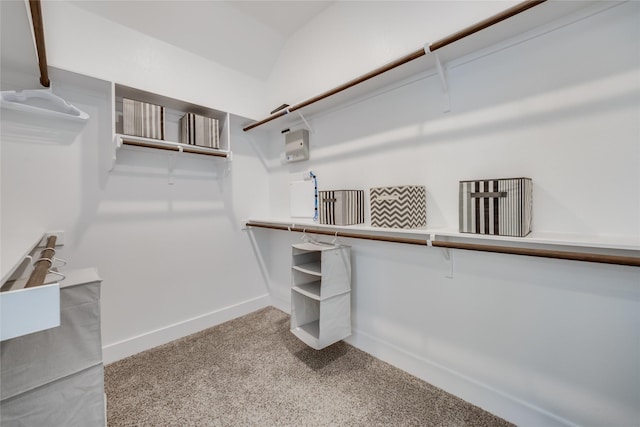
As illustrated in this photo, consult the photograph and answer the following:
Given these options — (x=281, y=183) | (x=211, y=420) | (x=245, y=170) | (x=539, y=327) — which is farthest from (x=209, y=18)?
(x=539, y=327)

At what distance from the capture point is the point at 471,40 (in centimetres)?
122

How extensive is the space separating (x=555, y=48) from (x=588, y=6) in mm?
154

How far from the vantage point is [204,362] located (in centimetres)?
184

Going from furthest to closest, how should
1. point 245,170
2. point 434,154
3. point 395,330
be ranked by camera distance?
point 245,170, point 395,330, point 434,154

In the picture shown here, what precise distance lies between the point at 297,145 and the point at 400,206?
1.19 m

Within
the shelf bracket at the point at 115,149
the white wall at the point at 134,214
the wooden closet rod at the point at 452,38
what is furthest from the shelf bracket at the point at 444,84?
the shelf bracket at the point at 115,149

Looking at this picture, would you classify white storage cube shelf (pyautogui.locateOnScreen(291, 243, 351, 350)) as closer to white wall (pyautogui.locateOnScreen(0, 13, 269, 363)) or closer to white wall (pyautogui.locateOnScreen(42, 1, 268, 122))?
white wall (pyautogui.locateOnScreen(0, 13, 269, 363))

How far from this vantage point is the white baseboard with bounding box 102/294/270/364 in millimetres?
1876

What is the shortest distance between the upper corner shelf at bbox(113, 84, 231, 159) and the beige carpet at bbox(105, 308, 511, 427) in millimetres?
1553

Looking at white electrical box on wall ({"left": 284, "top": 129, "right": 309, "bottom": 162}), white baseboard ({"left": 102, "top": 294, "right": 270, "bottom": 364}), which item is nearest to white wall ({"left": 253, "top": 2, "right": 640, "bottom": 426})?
white electrical box on wall ({"left": 284, "top": 129, "right": 309, "bottom": 162})

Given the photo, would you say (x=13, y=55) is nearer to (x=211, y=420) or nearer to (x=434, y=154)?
(x=211, y=420)

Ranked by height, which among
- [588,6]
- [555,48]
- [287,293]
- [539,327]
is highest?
[588,6]

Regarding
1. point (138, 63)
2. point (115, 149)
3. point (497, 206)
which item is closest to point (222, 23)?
point (138, 63)

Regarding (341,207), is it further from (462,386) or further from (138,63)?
(138,63)
